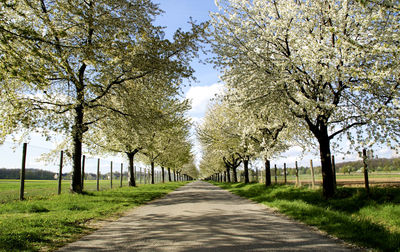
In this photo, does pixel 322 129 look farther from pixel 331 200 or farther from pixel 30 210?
pixel 30 210

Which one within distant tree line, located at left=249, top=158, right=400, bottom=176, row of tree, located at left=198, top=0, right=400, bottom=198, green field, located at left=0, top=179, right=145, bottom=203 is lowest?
green field, located at left=0, top=179, right=145, bottom=203

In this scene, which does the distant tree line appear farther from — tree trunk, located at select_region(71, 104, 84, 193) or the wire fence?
tree trunk, located at select_region(71, 104, 84, 193)

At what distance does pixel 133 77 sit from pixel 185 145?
28684mm

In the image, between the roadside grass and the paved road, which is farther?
the roadside grass

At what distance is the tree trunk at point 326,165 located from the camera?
10.8 m

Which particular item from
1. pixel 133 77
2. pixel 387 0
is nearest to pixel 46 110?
pixel 133 77

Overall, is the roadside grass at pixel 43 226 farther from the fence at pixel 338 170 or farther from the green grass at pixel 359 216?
the fence at pixel 338 170

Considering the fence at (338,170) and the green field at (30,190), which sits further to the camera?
the green field at (30,190)

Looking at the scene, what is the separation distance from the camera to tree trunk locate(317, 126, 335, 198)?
10.8 metres

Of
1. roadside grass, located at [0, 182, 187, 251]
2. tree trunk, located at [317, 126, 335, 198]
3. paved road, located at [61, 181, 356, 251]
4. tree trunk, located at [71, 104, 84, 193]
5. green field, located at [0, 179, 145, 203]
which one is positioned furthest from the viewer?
tree trunk, located at [71, 104, 84, 193]

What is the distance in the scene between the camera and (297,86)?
10.6 m

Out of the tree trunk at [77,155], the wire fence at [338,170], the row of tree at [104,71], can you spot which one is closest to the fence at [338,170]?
the wire fence at [338,170]

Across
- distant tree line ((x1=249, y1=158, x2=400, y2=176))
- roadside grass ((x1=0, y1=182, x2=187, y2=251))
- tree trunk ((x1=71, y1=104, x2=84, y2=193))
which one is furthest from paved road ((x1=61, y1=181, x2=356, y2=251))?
tree trunk ((x1=71, y1=104, x2=84, y2=193))

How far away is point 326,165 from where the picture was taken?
11.0m
